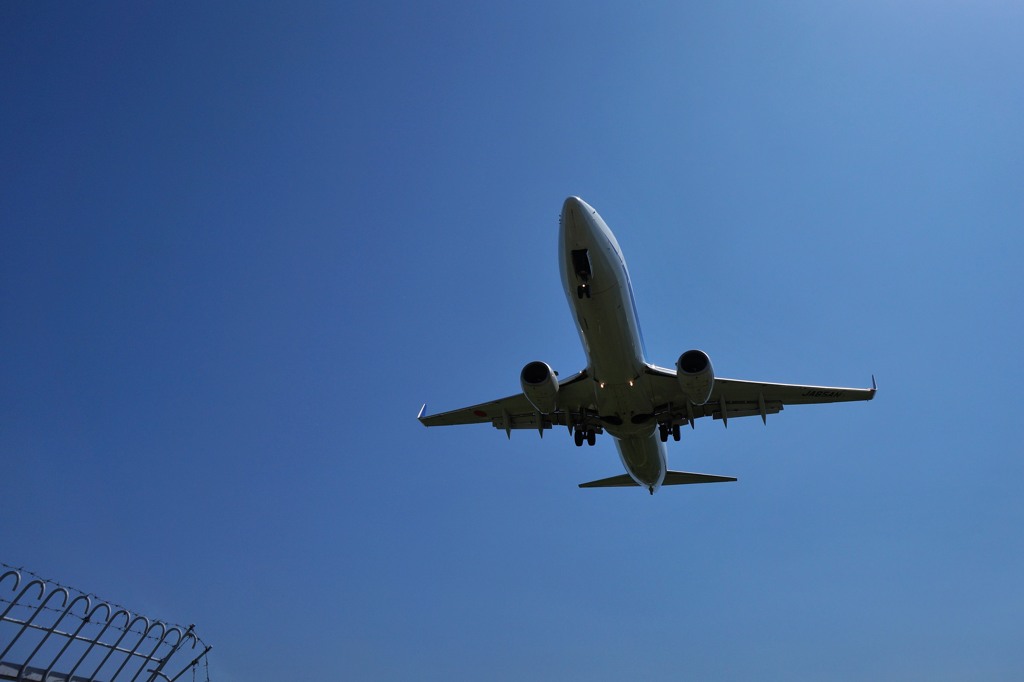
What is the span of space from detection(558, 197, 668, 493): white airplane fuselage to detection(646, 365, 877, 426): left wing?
2.54 feet

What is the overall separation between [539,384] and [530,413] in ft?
21.1

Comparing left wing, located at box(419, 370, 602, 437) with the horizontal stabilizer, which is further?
the horizontal stabilizer

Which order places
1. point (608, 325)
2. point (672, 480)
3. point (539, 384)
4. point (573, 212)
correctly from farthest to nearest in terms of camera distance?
point (672, 480) → point (539, 384) → point (608, 325) → point (573, 212)

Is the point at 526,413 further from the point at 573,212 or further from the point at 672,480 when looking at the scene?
the point at 573,212

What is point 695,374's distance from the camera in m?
24.5

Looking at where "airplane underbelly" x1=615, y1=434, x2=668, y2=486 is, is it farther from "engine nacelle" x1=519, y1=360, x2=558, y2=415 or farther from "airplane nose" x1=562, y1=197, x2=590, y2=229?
"airplane nose" x1=562, y1=197, x2=590, y2=229

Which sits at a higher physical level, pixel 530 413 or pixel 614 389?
pixel 530 413

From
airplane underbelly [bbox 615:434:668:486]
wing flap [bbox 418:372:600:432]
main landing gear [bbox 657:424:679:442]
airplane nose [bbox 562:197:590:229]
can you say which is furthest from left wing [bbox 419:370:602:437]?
airplane nose [bbox 562:197:590:229]

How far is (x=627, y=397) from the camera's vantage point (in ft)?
86.0

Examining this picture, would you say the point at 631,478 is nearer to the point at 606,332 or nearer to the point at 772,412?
the point at 772,412

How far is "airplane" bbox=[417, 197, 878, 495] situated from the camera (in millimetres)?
22656

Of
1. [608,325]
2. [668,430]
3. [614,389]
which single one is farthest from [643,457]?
[608,325]

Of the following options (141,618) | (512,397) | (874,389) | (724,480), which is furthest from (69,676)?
(874,389)

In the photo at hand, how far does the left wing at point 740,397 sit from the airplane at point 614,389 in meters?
0.04
